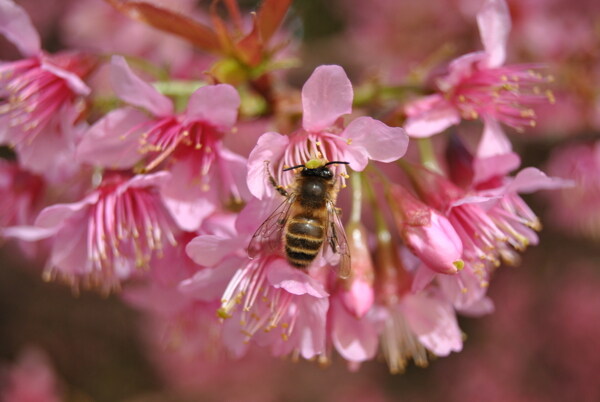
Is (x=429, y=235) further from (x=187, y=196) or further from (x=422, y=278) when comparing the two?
(x=187, y=196)

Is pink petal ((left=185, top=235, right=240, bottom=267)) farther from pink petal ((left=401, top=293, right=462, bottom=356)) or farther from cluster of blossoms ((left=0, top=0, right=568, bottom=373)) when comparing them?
pink petal ((left=401, top=293, right=462, bottom=356))

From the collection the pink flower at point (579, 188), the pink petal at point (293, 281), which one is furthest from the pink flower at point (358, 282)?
the pink flower at point (579, 188)

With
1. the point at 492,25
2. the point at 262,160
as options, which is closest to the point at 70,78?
the point at 262,160

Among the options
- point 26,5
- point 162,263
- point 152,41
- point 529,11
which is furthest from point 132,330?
point 529,11

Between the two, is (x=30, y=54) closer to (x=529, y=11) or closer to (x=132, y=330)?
(x=529, y=11)

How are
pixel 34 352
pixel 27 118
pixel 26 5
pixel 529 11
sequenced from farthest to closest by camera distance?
pixel 26 5 → pixel 34 352 → pixel 529 11 → pixel 27 118

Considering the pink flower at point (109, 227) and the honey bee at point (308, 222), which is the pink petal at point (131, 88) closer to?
the pink flower at point (109, 227)

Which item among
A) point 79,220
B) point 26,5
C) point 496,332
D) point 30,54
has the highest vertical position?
point 30,54
